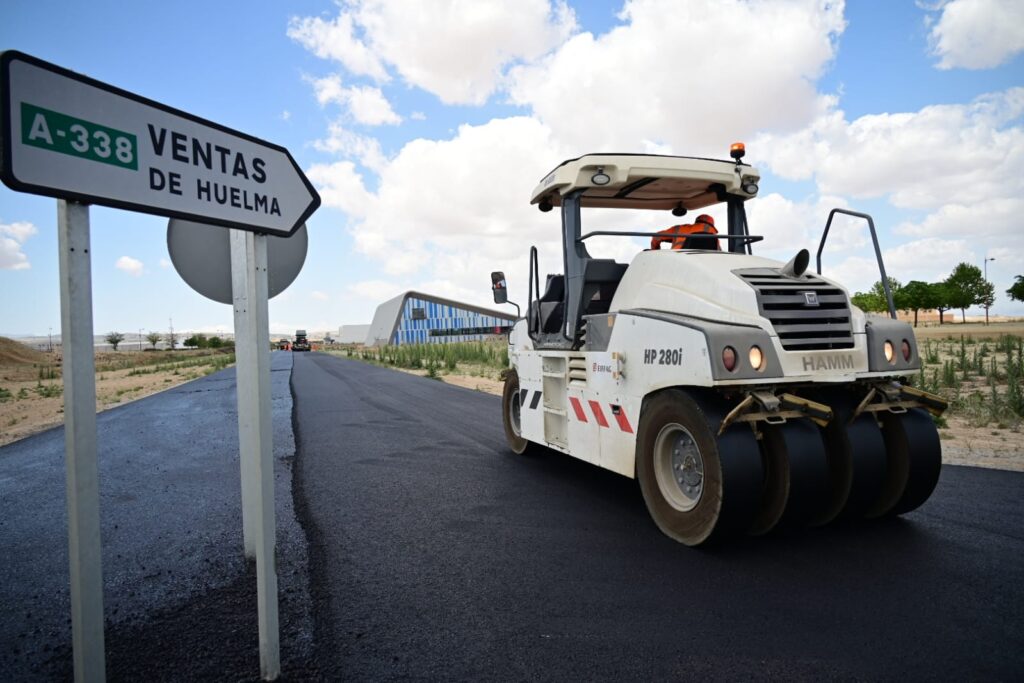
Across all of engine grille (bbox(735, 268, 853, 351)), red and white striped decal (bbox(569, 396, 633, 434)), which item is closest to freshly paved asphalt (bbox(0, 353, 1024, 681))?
red and white striped decal (bbox(569, 396, 633, 434))

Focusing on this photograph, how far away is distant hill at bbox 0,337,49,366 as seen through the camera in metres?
50.2

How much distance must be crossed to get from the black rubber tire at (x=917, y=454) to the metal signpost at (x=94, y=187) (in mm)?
4098

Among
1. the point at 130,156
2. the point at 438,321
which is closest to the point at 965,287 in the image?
the point at 438,321

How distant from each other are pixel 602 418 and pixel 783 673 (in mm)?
2535

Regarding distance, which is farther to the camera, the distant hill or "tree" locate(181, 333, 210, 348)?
"tree" locate(181, 333, 210, 348)

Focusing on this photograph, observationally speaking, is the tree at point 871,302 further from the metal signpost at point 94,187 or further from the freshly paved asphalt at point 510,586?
the metal signpost at point 94,187

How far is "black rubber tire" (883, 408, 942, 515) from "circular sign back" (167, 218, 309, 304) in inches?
162

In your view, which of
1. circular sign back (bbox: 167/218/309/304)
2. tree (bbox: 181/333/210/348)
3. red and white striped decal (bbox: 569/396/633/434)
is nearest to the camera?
circular sign back (bbox: 167/218/309/304)

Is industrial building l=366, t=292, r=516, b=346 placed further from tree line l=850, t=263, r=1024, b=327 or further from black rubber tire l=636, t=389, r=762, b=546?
black rubber tire l=636, t=389, r=762, b=546

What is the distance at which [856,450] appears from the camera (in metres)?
4.10

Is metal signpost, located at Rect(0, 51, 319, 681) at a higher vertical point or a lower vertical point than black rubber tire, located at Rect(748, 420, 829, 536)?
higher

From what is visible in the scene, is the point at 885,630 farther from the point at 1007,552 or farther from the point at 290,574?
the point at 290,574

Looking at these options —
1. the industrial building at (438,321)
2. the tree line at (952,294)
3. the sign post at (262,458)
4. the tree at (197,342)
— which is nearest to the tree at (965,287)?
the tree line at (952,294)

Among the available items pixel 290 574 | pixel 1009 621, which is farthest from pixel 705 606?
pixel 290 574
